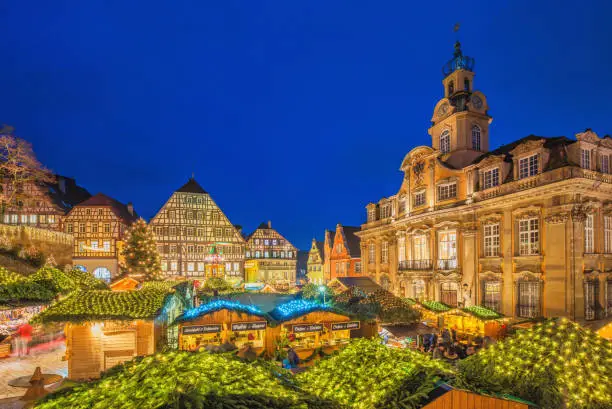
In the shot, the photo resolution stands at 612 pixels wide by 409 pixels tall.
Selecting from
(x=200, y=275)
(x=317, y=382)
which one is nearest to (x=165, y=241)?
(x=200, y=275)

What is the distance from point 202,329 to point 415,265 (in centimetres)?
1968

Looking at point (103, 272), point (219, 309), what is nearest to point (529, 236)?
point (219, 309)

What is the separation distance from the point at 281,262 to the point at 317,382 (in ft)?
183

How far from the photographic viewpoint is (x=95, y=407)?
3.40 m

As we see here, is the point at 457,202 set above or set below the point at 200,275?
above

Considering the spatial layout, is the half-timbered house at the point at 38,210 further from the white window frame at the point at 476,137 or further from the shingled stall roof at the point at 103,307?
the white window frame at the point at 476,137

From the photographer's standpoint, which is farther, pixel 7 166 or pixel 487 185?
pixel 7 166

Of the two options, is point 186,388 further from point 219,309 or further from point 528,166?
point 528,166

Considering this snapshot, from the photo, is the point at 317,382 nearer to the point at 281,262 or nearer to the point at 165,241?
the point at 165,241

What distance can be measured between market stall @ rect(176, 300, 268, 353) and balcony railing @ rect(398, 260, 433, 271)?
16520 mm

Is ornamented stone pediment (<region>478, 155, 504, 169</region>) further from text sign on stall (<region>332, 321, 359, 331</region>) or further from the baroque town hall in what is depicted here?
text sign on stall (<region>332, 321, 359, 331</region>)

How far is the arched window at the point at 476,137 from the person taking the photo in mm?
28938

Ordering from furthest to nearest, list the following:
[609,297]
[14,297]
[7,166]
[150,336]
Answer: [7,166] < [609,297] < [14,297] < [150,336]

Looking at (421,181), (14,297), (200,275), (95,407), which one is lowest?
(200,275)
